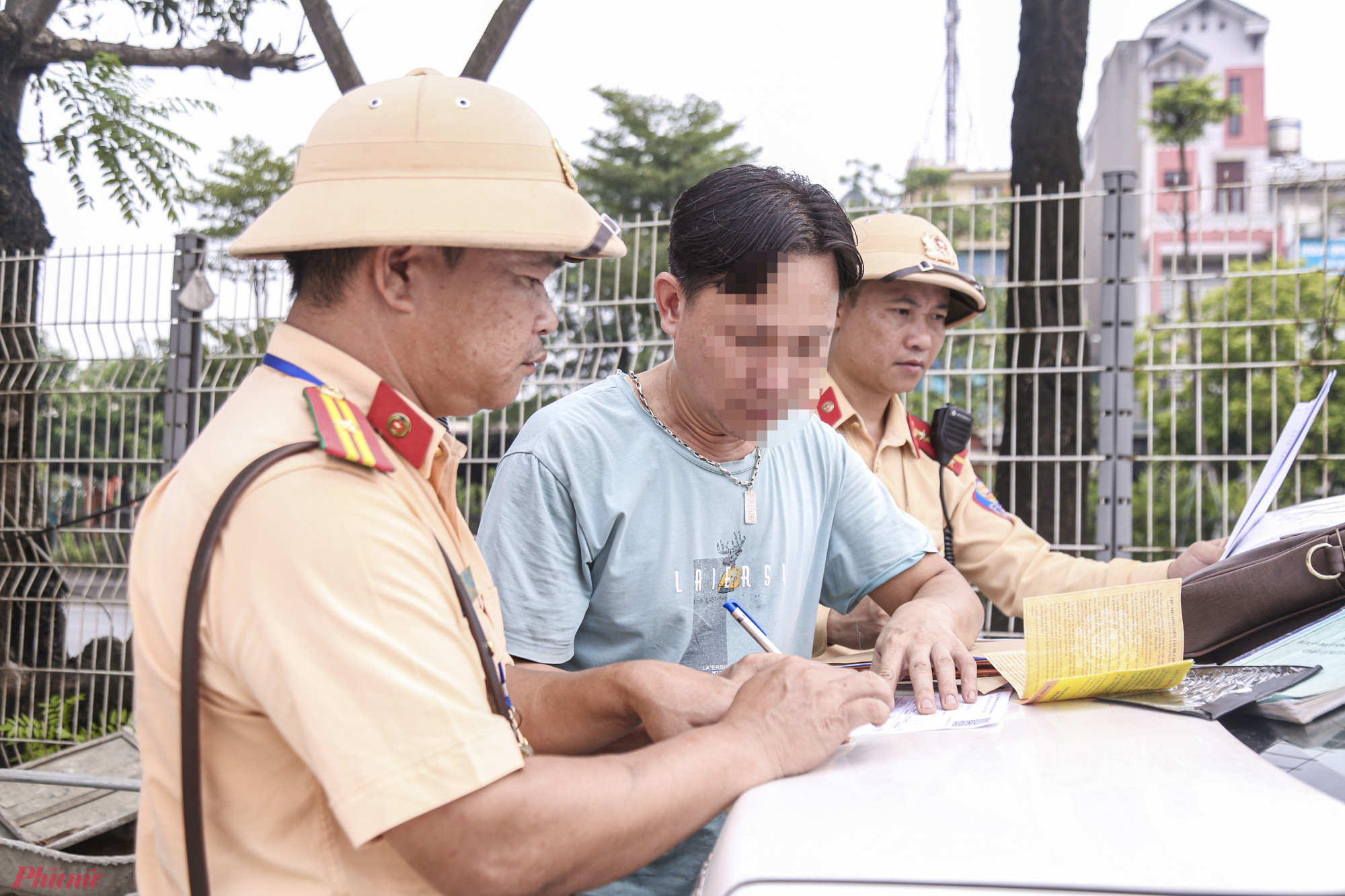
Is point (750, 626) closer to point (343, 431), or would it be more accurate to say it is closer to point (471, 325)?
point (471, 325)

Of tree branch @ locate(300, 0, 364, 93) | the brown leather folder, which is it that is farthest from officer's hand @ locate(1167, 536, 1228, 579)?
tree branch @ locate(300, 0, 364, 93)

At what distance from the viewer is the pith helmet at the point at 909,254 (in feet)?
9.87

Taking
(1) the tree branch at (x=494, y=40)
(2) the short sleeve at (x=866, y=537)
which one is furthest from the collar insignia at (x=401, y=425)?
(1) the tree branch at (x=494, y=40)

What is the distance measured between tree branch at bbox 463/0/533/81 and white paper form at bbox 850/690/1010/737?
3181 millimetres

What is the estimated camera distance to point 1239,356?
4.29 meters

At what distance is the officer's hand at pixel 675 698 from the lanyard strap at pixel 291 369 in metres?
0.58

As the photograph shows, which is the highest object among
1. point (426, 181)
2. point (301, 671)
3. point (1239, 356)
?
point (1239, 356)

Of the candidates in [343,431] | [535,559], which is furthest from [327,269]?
[535,559]

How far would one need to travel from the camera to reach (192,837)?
3.15 ft

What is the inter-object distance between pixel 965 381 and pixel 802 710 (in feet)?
11.2

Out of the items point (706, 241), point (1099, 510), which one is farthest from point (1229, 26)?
point (706, 241)

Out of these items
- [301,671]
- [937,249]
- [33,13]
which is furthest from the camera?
[33,13]

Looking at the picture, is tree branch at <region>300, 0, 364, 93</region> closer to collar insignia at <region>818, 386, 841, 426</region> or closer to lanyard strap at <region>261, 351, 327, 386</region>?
collar insignia at <region>818, 386, 841, 426</region>

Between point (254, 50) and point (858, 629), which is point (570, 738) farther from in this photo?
point (254, 50)
